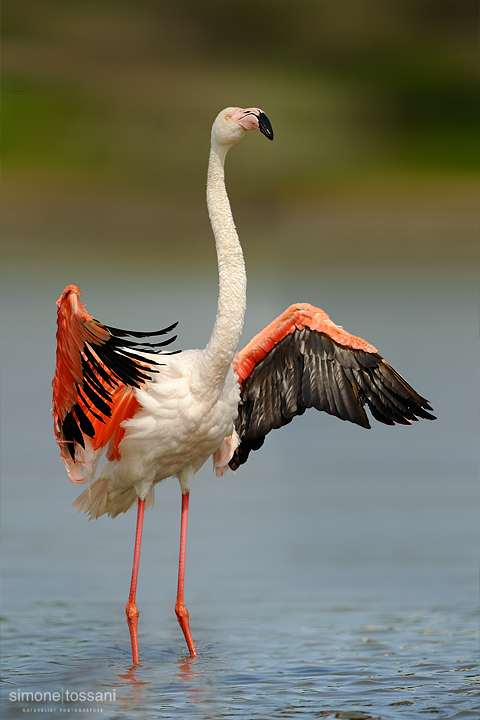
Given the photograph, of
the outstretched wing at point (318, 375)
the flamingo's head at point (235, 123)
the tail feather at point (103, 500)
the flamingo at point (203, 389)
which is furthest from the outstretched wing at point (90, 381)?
the flamingo's head at point (235, 123)

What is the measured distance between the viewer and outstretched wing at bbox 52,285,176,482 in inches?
210

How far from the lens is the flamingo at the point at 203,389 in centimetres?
557

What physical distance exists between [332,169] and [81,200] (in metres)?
4.84

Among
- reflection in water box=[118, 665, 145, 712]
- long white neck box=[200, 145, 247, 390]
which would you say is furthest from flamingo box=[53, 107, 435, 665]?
reflection in water box=[118, 665, 145, 712]

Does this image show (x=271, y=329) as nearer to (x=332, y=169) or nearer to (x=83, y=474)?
(x=83, y=474)

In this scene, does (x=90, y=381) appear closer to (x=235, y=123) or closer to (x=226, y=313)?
(x=226, y=313)

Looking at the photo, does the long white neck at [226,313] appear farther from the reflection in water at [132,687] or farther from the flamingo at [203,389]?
the reflection in water at [132,687]

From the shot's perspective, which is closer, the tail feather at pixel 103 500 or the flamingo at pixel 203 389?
the flamingo at pixel 203 389

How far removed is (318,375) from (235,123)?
5.16ft

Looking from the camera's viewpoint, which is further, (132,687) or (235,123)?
(235,123)

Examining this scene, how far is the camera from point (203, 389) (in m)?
5.82

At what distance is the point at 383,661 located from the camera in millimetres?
5871

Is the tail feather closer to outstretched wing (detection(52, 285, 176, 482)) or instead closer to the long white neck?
outstretched wing (detection(52, 285, 176, 482))

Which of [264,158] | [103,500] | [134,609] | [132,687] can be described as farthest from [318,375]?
[264,158]
